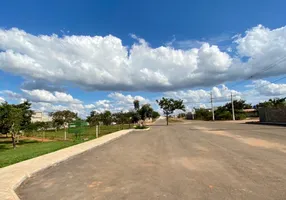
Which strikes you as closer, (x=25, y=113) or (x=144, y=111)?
(x=25, y=113)

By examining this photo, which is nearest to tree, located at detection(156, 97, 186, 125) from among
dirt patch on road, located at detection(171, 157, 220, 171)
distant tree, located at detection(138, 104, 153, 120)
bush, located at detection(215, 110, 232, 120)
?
distant tree, located at detection(138, 104, 153, 120)

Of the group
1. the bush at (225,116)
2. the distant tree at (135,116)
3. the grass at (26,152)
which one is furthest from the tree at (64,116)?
the grass at (26,152)

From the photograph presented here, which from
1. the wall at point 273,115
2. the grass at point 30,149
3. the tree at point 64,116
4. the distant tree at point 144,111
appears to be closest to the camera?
the grass at point 30,149

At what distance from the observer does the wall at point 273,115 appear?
113 ft

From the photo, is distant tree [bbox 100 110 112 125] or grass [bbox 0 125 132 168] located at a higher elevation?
distant tree [bbox 100 110 112 125]

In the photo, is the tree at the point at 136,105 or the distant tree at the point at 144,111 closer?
the tree at the point at 136,105

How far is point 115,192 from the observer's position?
210 inches

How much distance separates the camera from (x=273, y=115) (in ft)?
121

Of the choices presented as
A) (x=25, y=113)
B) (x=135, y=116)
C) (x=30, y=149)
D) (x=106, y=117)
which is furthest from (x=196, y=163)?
(x=106, y=117)

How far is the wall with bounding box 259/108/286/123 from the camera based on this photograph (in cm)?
3433

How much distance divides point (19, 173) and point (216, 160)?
6.48 meters

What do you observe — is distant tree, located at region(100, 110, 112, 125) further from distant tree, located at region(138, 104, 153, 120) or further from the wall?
the wall

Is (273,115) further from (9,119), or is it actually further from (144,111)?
(9,119)

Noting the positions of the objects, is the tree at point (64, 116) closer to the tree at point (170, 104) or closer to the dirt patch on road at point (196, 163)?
the tree at point (170, 104)
